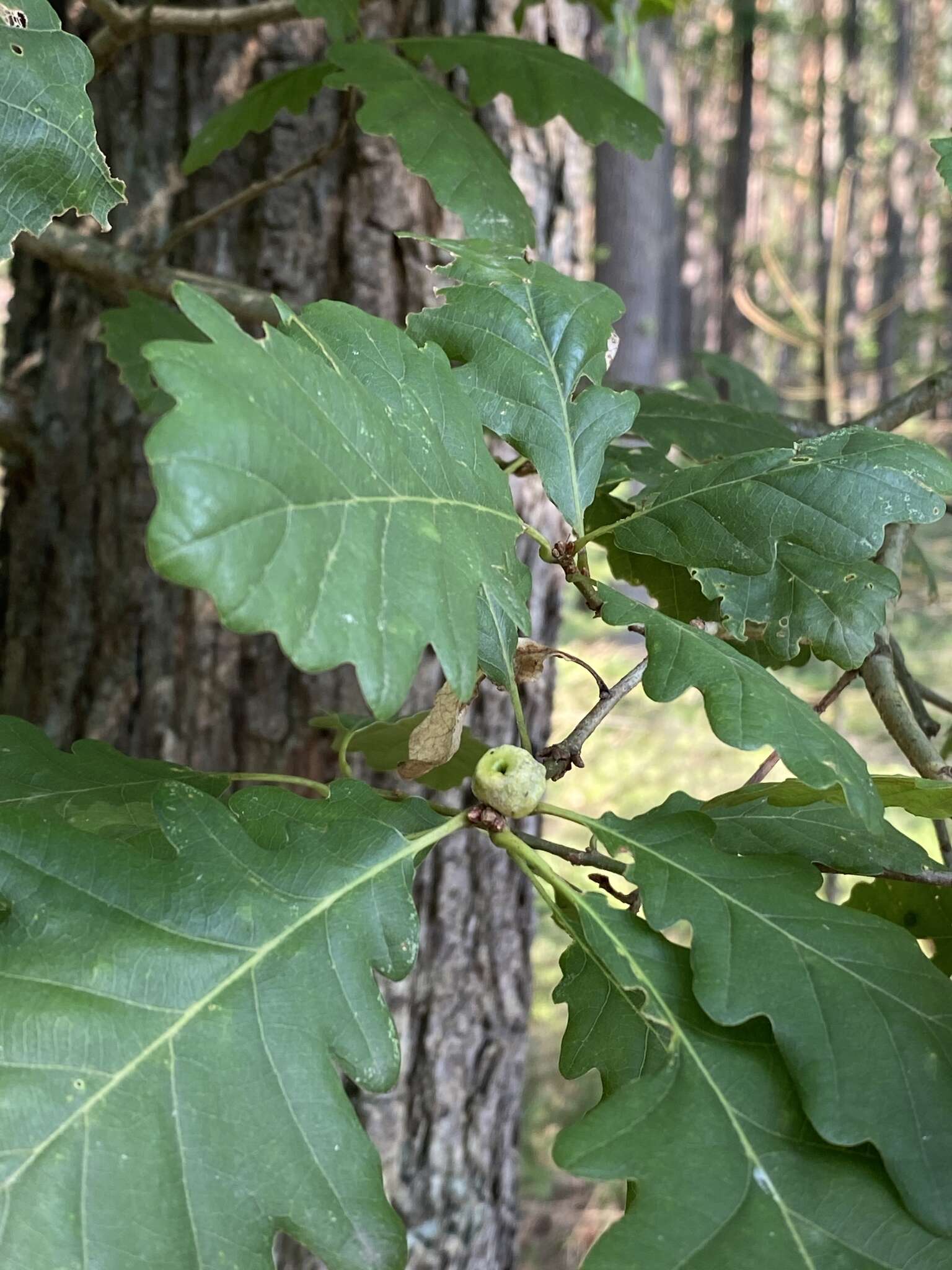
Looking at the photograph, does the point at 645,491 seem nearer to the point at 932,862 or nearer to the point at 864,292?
the point at 932,862

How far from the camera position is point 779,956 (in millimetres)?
722

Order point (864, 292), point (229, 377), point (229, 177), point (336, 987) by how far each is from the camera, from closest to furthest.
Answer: point (229, 377), point (336, 987), point (229, 177), point (864, 292)

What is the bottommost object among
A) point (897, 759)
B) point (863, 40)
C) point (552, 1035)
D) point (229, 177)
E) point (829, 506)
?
point (552, 1035)

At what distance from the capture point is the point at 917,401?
1.29m

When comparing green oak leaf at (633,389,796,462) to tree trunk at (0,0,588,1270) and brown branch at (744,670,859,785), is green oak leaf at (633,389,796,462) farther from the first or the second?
tree trunk at (0,0,588,1270)

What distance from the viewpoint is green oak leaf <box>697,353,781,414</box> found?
2.10 m

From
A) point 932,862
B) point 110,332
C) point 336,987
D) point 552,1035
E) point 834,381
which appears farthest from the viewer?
point 552,1035

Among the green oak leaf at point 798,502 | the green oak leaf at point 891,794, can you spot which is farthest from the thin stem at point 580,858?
the green oak leaf at point 798,502

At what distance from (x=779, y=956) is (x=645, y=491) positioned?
0.50 meters

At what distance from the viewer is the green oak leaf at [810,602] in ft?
3.19

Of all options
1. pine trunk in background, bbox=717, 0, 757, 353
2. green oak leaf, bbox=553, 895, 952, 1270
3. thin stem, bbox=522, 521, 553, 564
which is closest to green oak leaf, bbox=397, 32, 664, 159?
thin stem, bbox=522, 521, 553, 564

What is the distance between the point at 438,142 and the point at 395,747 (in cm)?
73

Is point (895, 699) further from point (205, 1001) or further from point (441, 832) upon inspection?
point (205, 1001)

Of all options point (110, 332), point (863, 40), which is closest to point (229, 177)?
point (110, 332)
